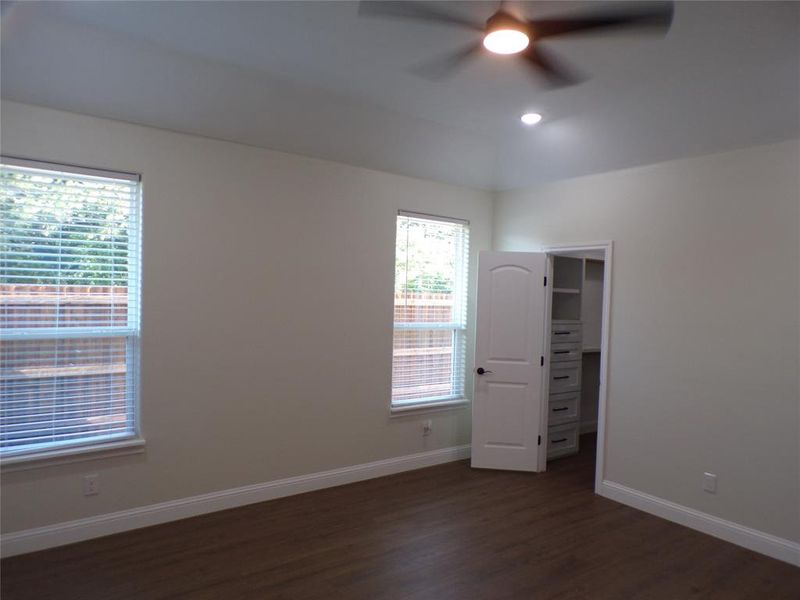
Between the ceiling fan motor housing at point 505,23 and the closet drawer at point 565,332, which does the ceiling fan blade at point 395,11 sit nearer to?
the ceiling fan motor housing at point 505,23

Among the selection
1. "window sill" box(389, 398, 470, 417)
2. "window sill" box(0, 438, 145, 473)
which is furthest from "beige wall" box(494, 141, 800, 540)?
"window sill" box(0, 438, 145, 473)

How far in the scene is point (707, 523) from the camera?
3.49 metres

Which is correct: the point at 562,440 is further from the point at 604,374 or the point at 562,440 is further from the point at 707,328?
the point at 707,328

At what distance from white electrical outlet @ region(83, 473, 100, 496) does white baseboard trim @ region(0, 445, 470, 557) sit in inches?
6.1

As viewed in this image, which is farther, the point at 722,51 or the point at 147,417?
the point at 147,417

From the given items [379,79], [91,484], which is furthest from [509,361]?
[91,484]

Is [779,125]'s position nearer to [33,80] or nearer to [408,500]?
[408,500]

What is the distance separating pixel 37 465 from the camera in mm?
2953

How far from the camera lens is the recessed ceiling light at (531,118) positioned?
12.1 feet

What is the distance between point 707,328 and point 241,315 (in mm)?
3259

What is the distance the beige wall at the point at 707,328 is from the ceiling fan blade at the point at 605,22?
195 cm

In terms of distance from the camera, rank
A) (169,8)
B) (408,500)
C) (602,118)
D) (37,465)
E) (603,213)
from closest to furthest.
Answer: (169,8), (37,465), (602,118), (408,500), (603,213)

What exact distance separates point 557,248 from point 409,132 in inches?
65.7

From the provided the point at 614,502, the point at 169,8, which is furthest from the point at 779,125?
the point at 169,8
